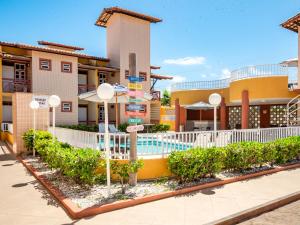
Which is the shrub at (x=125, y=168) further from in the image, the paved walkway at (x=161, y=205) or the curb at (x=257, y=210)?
the curb at (x=257, y=210)

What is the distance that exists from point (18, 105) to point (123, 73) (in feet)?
40.6

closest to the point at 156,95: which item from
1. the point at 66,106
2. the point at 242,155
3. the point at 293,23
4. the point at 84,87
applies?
the point at 84,87

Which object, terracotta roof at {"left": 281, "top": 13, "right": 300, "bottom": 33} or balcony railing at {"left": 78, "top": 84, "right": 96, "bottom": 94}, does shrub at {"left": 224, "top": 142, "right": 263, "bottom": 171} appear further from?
balcony railing at {"left": 78, "top": 84, "right": 96, "bottom": 94}

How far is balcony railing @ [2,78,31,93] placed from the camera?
18422mm

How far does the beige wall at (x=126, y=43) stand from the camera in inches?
899

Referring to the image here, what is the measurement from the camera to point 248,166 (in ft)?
28.5

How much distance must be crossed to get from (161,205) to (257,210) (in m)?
2.18

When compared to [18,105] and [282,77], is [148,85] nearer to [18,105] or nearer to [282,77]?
[282,77]

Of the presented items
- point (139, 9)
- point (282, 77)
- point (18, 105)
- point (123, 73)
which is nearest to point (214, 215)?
point (18, 105)

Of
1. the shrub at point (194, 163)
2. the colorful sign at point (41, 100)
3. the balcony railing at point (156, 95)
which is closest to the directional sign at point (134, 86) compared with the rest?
the shrub at point (194, 163)

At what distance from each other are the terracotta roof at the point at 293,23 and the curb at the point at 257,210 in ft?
45.0

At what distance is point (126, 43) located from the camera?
2305 centimetres

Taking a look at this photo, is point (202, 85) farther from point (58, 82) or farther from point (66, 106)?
point (58, 82)

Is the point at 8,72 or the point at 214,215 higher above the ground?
the point at 8,72
